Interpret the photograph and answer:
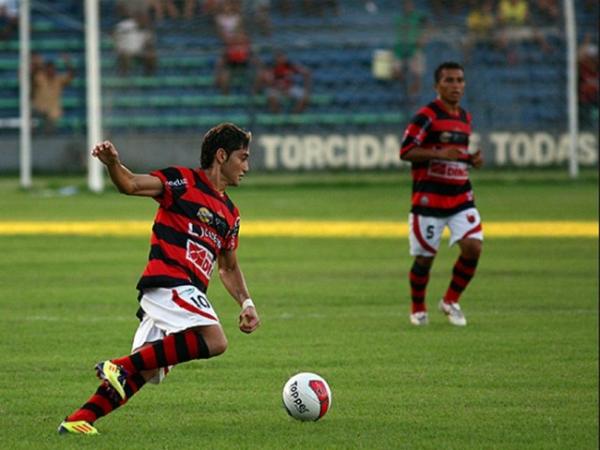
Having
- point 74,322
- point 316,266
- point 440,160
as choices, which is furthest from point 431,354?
point 316,266

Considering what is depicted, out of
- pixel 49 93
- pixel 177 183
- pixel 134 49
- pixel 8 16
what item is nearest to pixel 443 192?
pixel 177 183

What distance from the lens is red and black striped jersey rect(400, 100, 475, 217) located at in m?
12.9

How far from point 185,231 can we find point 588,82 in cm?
2624

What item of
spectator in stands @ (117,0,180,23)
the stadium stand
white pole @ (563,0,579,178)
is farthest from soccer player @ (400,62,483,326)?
spectator in stands @ (117,0,180,23)

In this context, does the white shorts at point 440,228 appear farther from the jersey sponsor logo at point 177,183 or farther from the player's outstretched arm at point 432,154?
the jersey sponsor logo at point 177,183

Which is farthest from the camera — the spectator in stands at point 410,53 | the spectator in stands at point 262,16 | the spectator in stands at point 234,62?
the spectator in stands at point 262,16

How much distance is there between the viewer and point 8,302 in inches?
550

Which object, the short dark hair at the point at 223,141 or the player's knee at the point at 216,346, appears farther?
the short dark hair at the point at 223,141

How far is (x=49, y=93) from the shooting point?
35.1 metres

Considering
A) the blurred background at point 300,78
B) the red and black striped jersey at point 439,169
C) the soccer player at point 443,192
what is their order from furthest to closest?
the blurred background at point 300,78
the red and black striped jersey at point 439,169
the soccer player at point 443,192

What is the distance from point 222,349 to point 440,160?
5.61 meters

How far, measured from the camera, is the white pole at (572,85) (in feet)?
103

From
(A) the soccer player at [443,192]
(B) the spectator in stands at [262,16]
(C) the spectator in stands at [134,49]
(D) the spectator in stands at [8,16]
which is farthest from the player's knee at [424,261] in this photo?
(D) the spectator in stands at [8,16]

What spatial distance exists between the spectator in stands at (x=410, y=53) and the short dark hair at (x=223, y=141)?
25.1m
